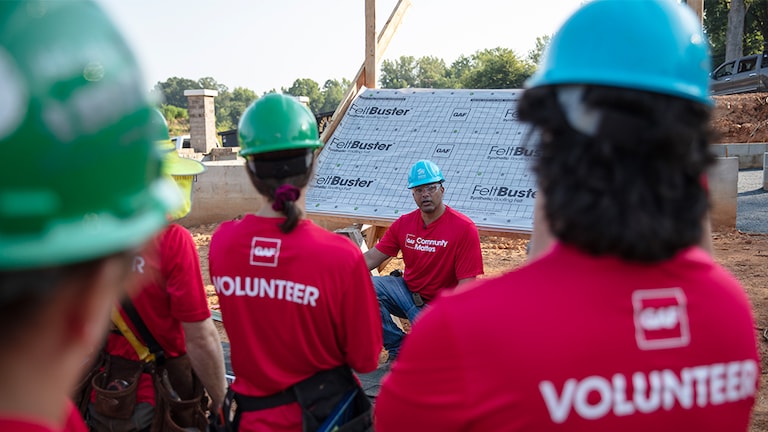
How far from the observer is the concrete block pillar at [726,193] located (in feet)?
34.1

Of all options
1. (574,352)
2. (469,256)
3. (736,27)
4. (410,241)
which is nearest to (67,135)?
(574,352)

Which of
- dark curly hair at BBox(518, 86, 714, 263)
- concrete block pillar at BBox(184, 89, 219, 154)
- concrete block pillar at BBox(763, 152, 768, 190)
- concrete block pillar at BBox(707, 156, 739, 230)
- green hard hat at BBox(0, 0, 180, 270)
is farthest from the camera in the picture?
concrete block pillar at BBox(184, 89, 219, 154)

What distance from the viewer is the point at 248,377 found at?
2391mm

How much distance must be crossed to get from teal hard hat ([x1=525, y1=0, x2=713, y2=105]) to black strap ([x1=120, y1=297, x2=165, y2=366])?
1.93 m

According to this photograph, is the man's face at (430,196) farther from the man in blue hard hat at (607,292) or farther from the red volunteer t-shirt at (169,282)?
the man in blue hard hat at (607,292)

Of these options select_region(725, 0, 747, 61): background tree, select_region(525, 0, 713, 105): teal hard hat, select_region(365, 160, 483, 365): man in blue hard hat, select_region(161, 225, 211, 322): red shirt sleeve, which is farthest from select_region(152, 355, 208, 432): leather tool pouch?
select_region(725, 0, 747, 61): background tree

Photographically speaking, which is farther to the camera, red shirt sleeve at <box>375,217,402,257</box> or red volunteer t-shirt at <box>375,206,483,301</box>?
red shirt sleeve at <box>375,217,402,257</box>

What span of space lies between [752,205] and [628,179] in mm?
13373

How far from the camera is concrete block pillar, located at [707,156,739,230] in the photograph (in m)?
10.4

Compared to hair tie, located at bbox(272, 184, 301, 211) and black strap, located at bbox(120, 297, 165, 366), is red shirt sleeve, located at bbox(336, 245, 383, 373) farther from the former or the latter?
black strap, located at bbox(120, 297, 165, 366)

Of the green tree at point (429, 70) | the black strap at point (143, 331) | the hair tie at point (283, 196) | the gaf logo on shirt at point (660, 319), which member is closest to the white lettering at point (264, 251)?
the hair tie at point (283, 196)

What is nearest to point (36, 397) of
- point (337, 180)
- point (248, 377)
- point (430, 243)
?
point (248, 377)

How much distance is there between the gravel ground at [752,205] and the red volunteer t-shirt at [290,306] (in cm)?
1040

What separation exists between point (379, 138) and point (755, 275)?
5000 millimetres
